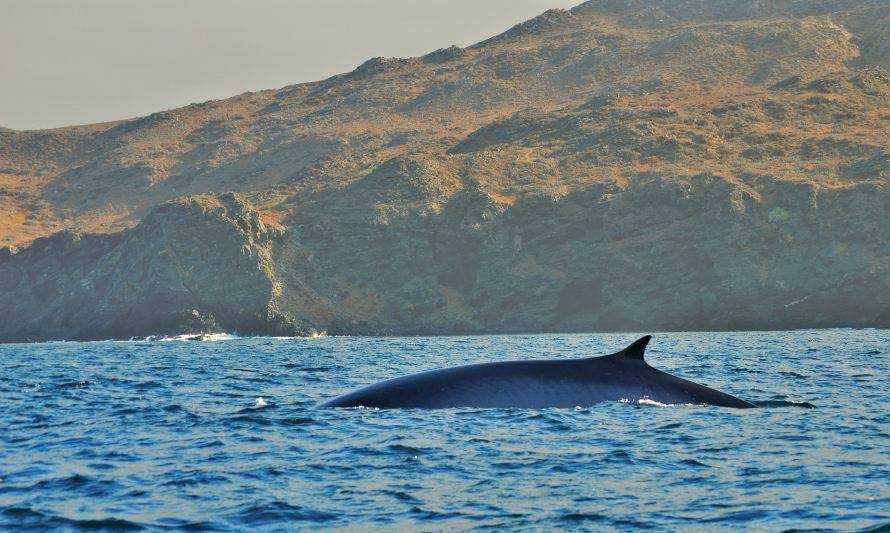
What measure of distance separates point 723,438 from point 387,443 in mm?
5811

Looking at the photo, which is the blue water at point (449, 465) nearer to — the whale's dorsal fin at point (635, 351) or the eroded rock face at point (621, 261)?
the whale's dorsal fin at point (635, 351)

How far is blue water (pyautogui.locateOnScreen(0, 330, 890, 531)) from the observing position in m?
13.0

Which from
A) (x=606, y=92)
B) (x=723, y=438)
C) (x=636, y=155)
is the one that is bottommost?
(x=723, y=438)

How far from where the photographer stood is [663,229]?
118 meters

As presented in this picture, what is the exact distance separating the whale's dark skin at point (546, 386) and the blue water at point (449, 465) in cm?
27

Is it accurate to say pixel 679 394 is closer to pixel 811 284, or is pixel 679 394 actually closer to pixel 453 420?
pixel 453 420

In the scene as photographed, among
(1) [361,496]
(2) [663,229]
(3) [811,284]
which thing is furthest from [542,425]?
(2) [663,229]

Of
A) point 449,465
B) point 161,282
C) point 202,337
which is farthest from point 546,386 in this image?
point 161,282

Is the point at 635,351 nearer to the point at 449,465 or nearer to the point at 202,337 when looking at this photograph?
the point at 449,465

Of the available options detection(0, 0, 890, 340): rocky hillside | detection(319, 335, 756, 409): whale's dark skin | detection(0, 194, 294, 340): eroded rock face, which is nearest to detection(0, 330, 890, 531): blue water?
detection(319, 335, 756, 409): whale's dark skin

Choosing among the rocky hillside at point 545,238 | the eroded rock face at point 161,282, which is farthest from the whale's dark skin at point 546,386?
the eroded rock face at point 161,282

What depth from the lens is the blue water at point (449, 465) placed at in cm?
1305

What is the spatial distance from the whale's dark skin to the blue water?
0.27 m

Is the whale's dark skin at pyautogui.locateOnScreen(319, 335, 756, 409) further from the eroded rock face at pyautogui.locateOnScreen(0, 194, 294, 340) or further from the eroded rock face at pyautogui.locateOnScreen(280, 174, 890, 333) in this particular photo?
the eroded rock face at pyautogui.locateOnScreen(0, 194, 294, 340)
